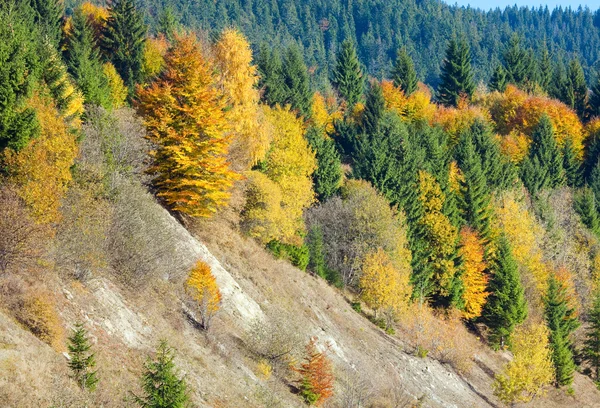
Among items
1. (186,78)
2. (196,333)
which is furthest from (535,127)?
(196,333)

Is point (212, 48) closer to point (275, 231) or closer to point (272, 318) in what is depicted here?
point (275, 231)

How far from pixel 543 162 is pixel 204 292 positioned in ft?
218

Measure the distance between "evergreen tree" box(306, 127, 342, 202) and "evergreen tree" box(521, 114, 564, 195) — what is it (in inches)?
1310

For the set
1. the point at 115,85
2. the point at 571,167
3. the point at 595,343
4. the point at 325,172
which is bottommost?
the point at 595,343

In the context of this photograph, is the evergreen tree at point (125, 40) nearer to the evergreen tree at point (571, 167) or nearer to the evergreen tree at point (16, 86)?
the evergreen tree at point (16, 86)

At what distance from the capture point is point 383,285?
4906 cm

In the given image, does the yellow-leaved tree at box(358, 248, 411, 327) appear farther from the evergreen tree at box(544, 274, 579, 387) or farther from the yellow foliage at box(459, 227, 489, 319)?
the evergreen tree at box(544, 274, 579, 387)

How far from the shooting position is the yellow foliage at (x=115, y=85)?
57.8 m

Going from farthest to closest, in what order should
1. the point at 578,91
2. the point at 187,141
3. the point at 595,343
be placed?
the point at 578,91
the point at 595,343
the point at 187,141

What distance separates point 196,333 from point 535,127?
7499 cm

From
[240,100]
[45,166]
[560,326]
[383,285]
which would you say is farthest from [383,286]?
[45,166]

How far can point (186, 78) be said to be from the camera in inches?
1594

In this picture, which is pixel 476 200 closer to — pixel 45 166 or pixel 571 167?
pixel 571 167

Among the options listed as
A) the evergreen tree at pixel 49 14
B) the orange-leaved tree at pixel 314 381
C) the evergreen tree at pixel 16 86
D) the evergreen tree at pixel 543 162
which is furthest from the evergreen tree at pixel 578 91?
the evergreen tree at pixel 16 86
